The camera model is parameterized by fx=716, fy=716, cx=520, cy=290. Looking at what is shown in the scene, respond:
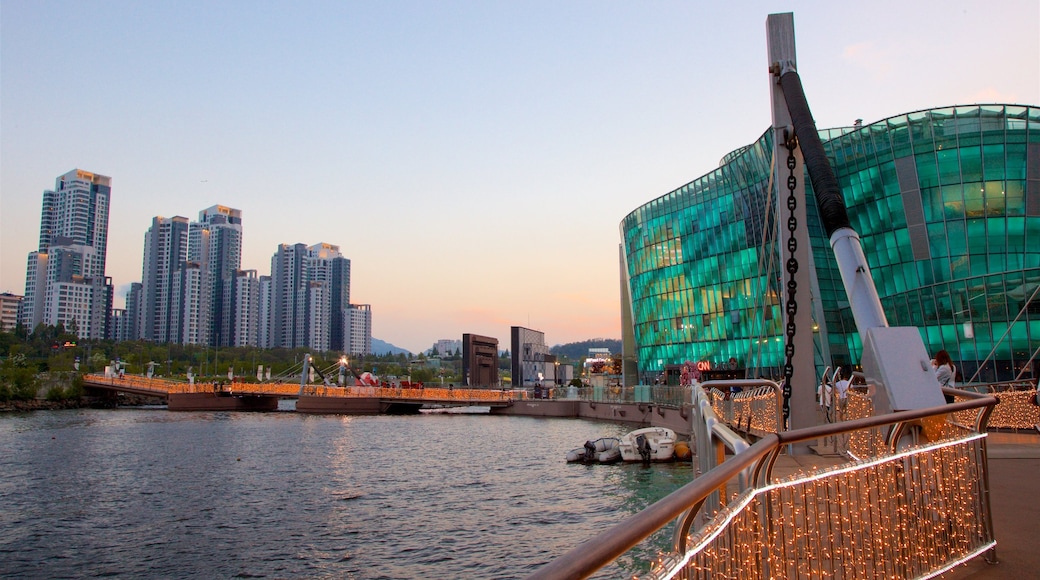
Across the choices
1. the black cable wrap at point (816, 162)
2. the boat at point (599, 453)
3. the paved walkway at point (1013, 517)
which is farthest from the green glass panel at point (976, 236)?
the black cable wrap at point (816, 162)

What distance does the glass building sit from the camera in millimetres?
37344

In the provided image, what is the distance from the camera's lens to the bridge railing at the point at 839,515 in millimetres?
2809

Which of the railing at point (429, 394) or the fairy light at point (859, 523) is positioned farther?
the railing at point (429, 394)

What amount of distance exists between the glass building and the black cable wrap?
52.2 feet

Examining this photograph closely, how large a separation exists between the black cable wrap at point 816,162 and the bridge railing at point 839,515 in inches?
187

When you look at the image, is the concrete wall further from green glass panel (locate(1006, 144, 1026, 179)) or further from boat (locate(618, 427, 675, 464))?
green glass panel (locate(1006, 144, 1026, 179))

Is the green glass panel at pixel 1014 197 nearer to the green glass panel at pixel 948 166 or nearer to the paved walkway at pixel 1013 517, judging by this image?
the green glass panel at pixel 948 166

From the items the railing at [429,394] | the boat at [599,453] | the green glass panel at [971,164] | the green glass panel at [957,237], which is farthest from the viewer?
the railing at [429,394]

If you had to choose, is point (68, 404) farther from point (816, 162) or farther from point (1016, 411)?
point (816, 162)

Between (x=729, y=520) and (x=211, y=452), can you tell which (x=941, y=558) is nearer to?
(x=729, y=520)

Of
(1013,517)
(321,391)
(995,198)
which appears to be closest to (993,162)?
(995,198)

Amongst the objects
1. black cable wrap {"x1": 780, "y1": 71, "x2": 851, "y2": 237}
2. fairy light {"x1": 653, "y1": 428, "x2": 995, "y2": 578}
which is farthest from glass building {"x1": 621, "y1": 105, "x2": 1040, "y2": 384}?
fairy light {"x1": 653, "y1": 428, "x2": 995, "y2": 578}

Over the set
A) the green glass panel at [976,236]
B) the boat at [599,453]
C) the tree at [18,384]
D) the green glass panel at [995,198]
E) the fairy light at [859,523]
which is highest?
the green glass panel at [995,198]

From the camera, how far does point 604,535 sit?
2146 millimetres
